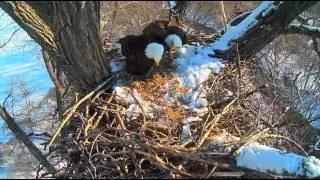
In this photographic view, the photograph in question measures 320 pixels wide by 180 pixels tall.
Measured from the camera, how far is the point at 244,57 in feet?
11.1

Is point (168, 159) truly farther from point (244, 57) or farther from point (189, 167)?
point (244, 57)

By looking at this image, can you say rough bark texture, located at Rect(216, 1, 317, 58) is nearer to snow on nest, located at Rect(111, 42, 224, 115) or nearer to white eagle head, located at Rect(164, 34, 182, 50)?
snow on nest, located at Rect(111, 42, 224, 115)

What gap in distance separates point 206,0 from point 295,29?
178 centimetres

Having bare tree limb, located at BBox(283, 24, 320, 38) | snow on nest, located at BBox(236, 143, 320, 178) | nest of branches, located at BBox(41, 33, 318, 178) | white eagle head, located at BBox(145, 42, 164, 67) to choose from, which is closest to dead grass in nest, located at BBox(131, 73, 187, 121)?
nest of branches, located at BBox(41, 33, 318, 178)

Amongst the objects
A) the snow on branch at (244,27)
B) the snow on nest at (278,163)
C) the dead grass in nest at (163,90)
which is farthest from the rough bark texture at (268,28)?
the snow on nest at (278,163)

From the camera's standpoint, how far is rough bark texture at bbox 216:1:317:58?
117 inches

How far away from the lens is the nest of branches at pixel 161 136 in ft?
7.98

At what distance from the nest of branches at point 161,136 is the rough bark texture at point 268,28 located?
0.10 meters

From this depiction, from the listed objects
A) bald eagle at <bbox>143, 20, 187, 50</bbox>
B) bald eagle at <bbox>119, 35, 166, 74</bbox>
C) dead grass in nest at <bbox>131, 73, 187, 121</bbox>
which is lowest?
dead grass in nest at <bbox>131, 73, 187, 121</bbox>

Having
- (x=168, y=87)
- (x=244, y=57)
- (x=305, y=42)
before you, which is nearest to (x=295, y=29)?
(x=244, y=57)

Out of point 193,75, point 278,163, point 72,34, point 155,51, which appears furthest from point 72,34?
point 278,163

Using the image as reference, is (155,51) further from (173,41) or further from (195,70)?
(195,70)

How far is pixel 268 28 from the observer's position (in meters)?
3.14

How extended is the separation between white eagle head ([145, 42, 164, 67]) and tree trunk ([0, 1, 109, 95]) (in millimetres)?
249
